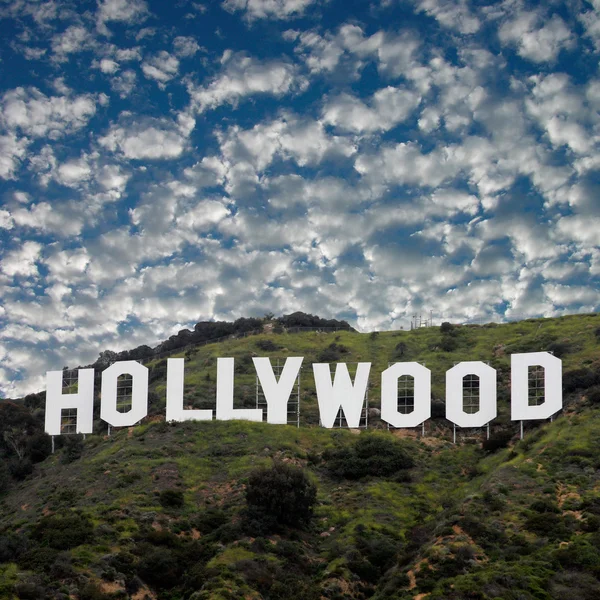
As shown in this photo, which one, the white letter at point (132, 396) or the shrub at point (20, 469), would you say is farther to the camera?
the white letter at point (132, 396)

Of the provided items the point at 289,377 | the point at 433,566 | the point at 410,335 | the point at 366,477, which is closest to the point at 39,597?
the point at 433,566

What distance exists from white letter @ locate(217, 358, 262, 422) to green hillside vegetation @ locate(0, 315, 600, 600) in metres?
1.53

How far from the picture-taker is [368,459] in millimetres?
52938

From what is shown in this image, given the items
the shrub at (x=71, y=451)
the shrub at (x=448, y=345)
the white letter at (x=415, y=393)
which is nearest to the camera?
the white letter at (x=415, y=393)

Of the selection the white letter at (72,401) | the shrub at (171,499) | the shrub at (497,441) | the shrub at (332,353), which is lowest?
the shrub at (171,499)

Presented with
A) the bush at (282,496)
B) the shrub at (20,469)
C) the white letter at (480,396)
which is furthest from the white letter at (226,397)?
the bush at (282,496)

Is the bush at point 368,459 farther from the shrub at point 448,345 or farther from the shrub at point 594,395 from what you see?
the shrub at point 448,345

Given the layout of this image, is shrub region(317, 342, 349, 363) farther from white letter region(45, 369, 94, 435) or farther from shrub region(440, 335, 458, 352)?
white letter region(45, 369, 94, 435)

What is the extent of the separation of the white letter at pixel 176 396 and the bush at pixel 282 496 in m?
18.7

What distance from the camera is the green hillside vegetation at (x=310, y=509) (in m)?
33.6

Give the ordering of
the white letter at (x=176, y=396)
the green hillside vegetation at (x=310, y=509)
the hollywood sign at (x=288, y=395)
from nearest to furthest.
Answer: the green hillside vegetation at (x=310, y=509)
the hollywood sign at (x=288, y=395)
the white letter at (x=176, y=396)

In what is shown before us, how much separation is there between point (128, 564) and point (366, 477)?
64.0 ft

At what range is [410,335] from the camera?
3573 inches

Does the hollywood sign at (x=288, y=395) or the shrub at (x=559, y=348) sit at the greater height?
the shrub at (x=559, y=348)
